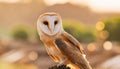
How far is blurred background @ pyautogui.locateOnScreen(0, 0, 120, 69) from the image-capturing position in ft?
23.8

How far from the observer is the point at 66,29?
8.20 m

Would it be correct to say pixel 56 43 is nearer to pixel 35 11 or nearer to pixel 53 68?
pixel 53 68

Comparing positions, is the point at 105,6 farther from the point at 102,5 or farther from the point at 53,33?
the point at 53,33

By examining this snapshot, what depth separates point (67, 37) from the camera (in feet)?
6.45

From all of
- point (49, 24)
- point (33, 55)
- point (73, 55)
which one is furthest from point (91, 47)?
point (49, 24)

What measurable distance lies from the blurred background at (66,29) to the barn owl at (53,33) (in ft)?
14.0

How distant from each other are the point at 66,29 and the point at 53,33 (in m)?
6.29

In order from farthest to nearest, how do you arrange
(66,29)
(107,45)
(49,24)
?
(66,29) < (107,45) < (49,24)

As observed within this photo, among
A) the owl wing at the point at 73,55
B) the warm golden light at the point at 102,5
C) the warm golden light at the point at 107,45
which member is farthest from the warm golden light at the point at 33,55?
the owl wing at the point at 73,55

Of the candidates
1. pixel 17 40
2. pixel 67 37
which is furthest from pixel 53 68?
pixel 17 40

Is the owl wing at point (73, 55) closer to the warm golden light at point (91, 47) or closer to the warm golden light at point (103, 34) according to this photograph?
the warm golden light at point (91, 47)

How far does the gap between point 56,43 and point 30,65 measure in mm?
5166

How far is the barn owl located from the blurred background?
14.0 ft

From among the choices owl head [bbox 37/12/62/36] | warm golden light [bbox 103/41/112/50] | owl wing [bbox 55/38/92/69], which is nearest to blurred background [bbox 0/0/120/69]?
warm golden light [bbox 103/41/112/50]
